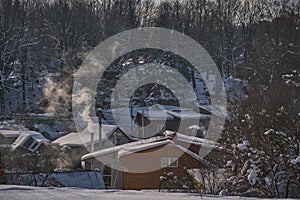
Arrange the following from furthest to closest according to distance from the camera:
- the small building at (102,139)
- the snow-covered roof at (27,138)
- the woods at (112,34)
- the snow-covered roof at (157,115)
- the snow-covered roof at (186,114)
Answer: the snow-covered roof at (157,115) → the snow-covered roof at (186,114) → the woods at (112,34) → the small building at (102,139) → the snow-covered roof at (27,138)

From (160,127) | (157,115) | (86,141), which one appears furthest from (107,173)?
(157,115)

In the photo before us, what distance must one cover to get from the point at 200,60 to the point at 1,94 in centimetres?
1084

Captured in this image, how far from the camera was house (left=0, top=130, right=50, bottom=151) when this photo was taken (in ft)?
58.8

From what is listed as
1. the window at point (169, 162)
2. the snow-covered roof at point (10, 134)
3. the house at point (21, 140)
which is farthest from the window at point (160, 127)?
the window at point (169, 162)

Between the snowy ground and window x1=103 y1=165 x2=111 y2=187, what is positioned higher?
the snowy ground

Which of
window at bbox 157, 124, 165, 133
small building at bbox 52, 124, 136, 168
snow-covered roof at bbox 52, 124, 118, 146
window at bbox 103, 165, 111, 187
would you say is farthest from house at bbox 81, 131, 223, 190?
window at bbox 157, 124, 165, 133

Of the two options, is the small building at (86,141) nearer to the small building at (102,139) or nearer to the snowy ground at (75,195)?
the small building at (102,139)

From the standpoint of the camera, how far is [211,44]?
3139cm

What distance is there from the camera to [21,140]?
18.5m

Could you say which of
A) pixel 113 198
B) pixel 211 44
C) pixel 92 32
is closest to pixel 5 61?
pixel 92 32

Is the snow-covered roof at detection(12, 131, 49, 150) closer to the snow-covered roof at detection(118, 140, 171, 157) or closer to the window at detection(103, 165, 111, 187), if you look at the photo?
the window at detection(103, 165, 111, 187)

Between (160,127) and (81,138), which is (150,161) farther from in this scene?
(160,127)

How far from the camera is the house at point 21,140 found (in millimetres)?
17922

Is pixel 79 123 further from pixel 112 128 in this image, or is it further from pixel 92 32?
pixel 92 32
